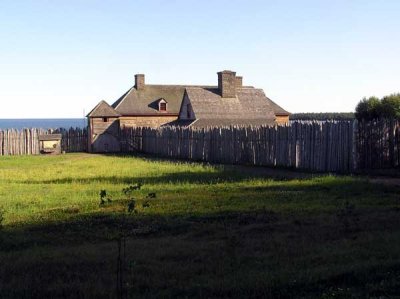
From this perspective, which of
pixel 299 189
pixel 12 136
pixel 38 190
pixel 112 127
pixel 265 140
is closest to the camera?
pixel 299 189

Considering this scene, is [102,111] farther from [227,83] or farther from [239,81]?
[239,81]

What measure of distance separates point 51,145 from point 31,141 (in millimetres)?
1960

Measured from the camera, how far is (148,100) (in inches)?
2276

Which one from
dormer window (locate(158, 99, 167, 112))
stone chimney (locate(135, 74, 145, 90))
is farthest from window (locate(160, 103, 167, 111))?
stone chimney (locate(135, 74, 145, 90))

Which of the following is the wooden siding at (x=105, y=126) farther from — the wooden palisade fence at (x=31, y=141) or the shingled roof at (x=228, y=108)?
the shingled roof at (x=228, y=108)

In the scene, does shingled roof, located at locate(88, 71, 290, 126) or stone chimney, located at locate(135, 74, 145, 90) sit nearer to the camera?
shingled roof, located at locate(88, 71, 290, 126)

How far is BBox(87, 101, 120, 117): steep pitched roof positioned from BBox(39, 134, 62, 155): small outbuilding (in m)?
3.29

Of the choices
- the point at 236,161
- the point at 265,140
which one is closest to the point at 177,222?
the point at 265,140

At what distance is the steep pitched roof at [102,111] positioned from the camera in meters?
50.1

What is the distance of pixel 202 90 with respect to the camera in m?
53.3

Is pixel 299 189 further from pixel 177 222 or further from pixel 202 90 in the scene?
pixel 202 90

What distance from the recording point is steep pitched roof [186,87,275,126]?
50.8m

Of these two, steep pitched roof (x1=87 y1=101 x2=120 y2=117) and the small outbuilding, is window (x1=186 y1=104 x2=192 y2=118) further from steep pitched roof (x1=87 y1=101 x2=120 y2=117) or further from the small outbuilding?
the small outbuilding

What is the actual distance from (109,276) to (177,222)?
4.95 m
